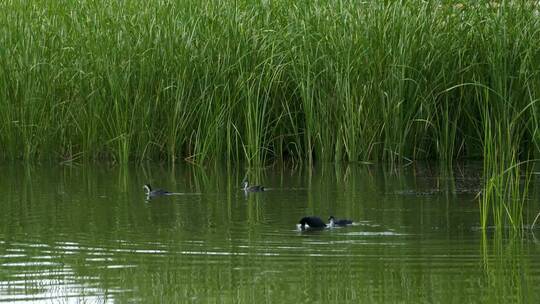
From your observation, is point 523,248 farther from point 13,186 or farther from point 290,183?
point 13,186

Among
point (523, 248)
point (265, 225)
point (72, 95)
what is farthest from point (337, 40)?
point (523, 248)

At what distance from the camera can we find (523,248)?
8.16 metres

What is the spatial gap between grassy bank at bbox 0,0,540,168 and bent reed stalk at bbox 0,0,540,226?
0.06ft

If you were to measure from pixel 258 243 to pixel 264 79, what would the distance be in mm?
6226

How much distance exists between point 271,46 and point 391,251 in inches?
277

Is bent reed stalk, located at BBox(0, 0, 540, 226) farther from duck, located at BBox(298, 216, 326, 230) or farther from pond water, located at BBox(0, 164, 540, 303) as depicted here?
duck, located at BBox(298, 216, 326, 230)

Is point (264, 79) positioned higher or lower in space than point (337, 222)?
higher

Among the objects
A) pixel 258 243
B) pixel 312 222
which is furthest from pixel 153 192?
pixel 258 243

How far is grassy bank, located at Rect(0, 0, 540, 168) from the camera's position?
46.8 feet

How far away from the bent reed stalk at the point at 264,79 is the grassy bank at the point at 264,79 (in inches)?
0.7

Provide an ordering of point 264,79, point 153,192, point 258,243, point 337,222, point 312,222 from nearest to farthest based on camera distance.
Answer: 1. point 258,243
2. point 312,222
3. point 337,222
4. point 153,192
5. point 264,79

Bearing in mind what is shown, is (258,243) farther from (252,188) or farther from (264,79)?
(264,79)

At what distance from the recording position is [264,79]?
14.6 meters

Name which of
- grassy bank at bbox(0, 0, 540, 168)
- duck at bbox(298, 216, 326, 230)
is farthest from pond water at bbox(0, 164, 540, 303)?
grassy bank at bbox(0, 0, 540, 168)
